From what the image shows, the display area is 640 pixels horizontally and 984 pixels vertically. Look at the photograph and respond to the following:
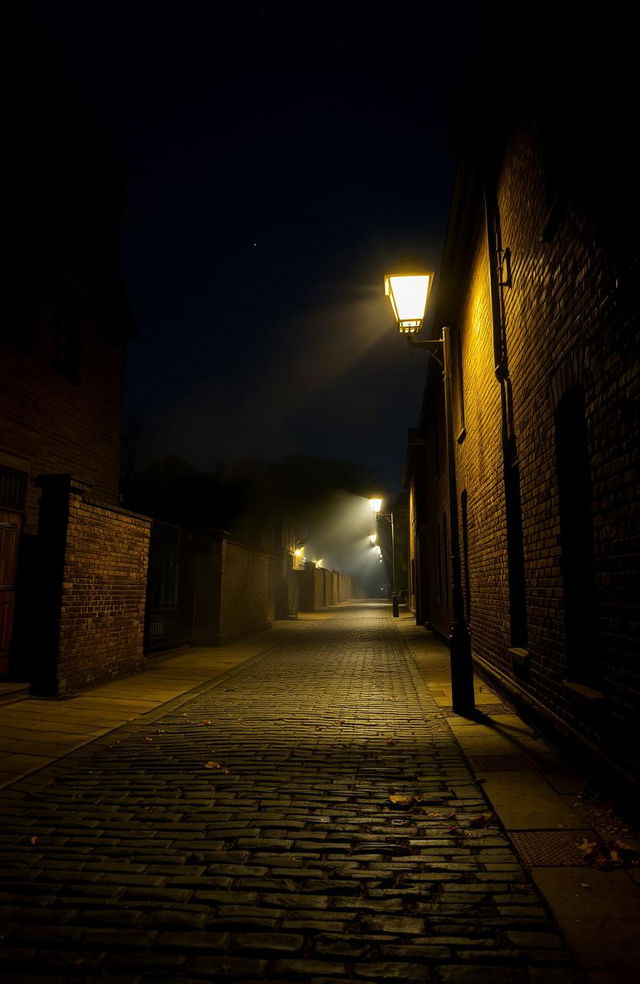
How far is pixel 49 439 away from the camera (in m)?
11.2

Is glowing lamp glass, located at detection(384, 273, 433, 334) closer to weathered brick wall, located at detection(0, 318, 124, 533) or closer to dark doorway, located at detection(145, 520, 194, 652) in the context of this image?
weathered brick wall, located at detection(0, 318, 124, 533)

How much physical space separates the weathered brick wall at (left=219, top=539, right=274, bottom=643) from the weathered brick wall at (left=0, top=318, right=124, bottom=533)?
3.66 meters

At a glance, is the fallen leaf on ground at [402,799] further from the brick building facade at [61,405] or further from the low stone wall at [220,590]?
the low stone wall at [220,590]

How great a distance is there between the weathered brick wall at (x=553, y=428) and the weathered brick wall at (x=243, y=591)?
314 inches

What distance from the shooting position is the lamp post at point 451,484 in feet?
22.7

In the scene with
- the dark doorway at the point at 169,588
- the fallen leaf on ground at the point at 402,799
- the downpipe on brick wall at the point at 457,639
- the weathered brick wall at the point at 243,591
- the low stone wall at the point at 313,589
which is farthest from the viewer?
the low stone wall at the point at 313,589

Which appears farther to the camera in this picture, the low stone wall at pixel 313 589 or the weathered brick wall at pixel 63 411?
the low stone wall at pixel 313 589

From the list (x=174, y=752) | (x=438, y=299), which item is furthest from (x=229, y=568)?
(x=174, y=752)

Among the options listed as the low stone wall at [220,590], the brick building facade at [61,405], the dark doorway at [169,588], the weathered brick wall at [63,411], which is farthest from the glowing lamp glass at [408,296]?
the low stone wall at [220,590]

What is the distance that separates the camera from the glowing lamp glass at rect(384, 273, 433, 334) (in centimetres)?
757

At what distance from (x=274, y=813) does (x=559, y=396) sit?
3.82 meters

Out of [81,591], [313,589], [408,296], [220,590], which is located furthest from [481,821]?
[313,589]

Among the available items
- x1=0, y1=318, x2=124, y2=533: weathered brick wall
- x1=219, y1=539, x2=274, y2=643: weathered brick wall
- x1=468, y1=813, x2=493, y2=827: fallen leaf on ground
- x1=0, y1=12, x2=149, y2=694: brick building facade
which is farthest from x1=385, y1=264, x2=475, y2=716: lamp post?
x1=219, y1=539, x2=274, y2=643: weathered brick wall

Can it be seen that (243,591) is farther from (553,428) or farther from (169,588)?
(553,428)
